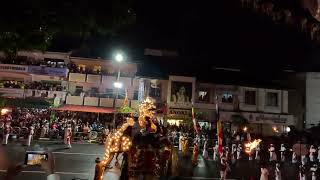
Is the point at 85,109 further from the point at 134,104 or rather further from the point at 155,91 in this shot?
the point at 155,91

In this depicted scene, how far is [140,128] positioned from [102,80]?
3132cm

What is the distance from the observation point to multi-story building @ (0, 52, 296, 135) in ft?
129

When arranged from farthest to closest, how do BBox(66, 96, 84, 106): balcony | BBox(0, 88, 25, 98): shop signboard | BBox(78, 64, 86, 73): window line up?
BBox(78, 64, 86, 73): window
BBox(66, 96, 84, 106): balcony
BBox(0, 88, 25, 98): shop signboard

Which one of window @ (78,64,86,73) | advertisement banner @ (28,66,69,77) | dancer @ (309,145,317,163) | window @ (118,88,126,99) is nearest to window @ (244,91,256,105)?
window @ (118,88,126,99)

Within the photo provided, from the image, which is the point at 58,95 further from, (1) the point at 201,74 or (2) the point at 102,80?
(1) the point at 201,74

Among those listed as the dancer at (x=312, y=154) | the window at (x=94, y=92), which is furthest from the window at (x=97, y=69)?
the dancer at (x=312, y=154)

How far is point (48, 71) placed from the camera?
39.2 metres

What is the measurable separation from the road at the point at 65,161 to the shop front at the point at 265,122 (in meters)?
20.5

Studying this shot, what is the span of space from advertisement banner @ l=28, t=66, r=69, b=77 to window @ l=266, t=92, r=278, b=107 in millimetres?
23341

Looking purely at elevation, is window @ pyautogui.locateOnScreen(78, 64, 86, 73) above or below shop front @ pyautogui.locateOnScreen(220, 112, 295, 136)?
above

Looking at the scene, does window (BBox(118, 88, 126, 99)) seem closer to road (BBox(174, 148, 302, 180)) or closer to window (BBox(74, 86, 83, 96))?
window (BBox(74, 86, 83, 96))

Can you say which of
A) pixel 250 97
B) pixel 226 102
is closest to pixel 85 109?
pixel 226 102

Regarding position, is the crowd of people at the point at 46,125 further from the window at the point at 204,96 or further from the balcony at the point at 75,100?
the window at the point at 204,96

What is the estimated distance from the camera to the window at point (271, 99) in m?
41.6
